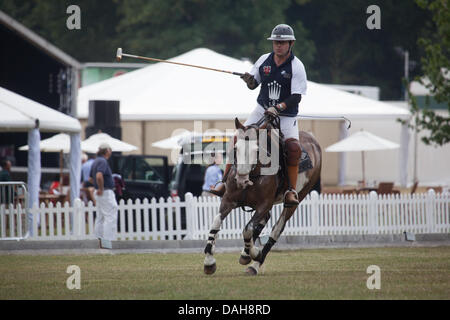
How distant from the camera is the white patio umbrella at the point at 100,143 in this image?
85.9ft

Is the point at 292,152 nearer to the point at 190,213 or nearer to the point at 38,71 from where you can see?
the point at 190,213

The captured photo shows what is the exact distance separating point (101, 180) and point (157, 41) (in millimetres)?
43164

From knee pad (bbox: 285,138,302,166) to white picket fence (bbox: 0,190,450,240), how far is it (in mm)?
7441

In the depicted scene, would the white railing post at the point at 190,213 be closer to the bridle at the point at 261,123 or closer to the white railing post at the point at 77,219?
the white railing post at the point at 77,219

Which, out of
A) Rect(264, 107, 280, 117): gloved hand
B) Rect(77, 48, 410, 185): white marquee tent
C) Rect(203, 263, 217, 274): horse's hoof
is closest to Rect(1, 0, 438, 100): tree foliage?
Rect(77, 48, 410, 185): white marquee tent

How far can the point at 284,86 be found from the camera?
12766 millimetres

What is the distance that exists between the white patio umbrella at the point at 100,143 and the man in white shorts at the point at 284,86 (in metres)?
13.8

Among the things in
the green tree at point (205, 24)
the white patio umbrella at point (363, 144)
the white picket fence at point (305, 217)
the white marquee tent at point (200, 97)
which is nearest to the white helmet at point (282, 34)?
the white picket fence at point (305, 217)

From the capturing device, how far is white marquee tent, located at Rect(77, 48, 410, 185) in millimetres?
32156

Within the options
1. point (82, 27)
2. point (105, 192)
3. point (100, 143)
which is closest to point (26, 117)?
point (105, 192)

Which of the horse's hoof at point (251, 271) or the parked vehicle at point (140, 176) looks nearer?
the horse's hoof at point (251, 271)
